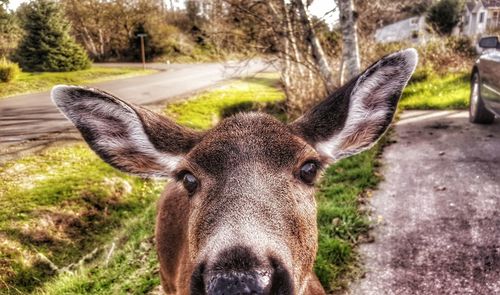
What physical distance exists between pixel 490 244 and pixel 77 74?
537 cm

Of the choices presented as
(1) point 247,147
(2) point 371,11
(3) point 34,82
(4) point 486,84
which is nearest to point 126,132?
(1) point 247,147

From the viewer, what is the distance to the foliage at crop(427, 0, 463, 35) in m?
38.1

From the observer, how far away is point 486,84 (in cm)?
859

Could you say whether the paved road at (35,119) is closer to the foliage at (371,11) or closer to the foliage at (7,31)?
the foliage at (7,31)

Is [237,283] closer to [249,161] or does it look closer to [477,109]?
[249,161]

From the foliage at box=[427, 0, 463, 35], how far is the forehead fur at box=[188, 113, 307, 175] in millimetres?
39893

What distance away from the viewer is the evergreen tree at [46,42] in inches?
182

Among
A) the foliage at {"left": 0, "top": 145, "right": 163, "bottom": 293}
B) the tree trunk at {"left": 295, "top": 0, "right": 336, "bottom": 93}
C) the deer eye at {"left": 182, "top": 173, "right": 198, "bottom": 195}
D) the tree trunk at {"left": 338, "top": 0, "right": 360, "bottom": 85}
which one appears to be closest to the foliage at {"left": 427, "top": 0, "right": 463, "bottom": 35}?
the tree trunk at {"left": 295, "top": 0, "right": 336, "bottom": 93}

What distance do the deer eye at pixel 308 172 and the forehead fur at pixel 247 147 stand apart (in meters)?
0.12

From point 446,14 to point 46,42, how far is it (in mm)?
40070

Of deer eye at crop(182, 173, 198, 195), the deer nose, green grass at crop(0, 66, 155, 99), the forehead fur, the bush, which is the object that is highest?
the bush

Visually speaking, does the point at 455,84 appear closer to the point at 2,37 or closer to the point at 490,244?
the point at 490,244

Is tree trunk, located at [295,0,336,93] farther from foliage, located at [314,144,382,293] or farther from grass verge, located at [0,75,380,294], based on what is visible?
grass verge, located at [0,75,380,294]

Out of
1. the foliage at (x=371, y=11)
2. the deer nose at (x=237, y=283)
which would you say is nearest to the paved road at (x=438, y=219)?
the deer nose at (x=237, y=283)
